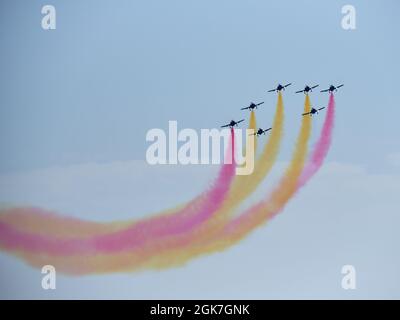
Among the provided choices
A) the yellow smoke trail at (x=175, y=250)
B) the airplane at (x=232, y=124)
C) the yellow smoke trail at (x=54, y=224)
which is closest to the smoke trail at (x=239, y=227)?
the yellow smoke trail at (x=175, y=250)

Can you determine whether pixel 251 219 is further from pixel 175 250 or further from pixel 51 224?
pixel 51 224

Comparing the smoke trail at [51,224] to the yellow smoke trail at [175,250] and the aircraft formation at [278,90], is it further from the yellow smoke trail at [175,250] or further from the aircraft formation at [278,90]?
the aircraft formation at [278,90]

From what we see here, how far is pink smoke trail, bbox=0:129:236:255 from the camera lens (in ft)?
18.5

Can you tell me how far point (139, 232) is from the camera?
5.68 metres

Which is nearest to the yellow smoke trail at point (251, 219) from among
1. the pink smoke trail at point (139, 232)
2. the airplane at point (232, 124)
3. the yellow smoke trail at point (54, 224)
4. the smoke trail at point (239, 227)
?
the smoke trail at point (239, 227)

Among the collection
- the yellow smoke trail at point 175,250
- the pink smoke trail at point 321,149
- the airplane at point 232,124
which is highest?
the airplane at point 232,124

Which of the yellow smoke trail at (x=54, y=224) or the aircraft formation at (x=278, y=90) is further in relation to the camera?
the aircraft formation at (x=278, y=90)

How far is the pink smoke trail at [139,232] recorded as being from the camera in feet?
18.5

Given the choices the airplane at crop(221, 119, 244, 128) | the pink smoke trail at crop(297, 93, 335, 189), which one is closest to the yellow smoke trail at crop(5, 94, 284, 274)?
the airplane at crop(221, 119, 244, 128)

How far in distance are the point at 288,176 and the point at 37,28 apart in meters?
2.13

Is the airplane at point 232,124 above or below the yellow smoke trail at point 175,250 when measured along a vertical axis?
above

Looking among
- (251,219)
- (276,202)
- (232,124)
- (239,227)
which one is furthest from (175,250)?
(232,124)

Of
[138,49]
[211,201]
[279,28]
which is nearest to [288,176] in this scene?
[211,201]

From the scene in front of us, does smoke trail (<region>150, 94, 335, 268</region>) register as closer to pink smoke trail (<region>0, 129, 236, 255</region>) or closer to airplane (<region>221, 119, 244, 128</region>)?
pink smoke trail (<region>0, 129, 236, 255</region>)
